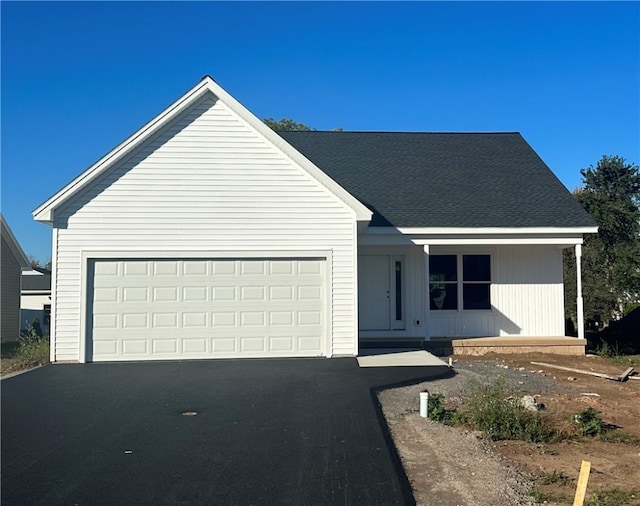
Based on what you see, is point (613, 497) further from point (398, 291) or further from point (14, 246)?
point (14, 246)

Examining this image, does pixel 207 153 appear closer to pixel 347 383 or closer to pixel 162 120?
pixel 162 120

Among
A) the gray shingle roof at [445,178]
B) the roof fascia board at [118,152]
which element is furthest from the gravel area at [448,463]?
the roof fascia board at [118,152]

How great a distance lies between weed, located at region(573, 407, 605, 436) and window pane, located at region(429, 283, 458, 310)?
8.37 meters

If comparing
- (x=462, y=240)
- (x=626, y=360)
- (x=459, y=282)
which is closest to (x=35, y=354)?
(x=462, y=240)

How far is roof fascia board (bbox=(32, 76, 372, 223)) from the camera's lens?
1231 cm

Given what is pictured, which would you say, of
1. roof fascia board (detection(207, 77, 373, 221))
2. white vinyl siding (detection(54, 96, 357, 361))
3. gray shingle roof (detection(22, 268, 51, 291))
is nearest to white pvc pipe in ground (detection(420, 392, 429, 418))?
white vinyl siding (detection(54, 96, 357, 361))

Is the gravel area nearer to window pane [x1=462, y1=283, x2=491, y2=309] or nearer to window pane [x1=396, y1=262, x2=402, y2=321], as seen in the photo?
window pane [x1=396, y1=262, x2=402, y2=321]

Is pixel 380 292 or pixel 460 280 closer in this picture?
pixel 380 292

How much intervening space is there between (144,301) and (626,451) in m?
9.43

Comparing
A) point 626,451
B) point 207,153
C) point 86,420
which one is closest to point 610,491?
point 626,451

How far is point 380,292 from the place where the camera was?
15516 mm

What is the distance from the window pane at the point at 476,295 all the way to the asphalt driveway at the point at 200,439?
5722 millimetres

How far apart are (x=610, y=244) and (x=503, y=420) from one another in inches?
868

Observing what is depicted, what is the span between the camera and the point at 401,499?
475 cm
